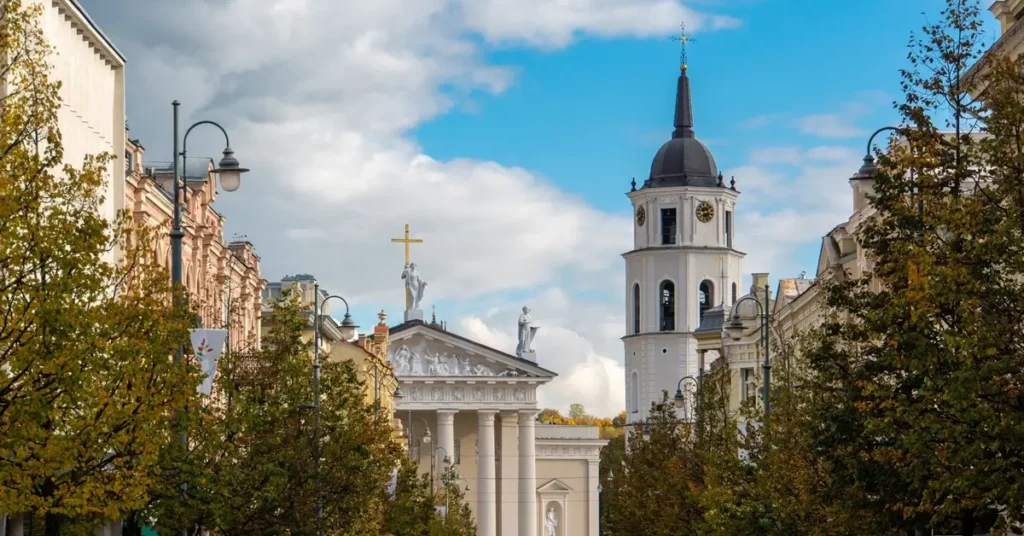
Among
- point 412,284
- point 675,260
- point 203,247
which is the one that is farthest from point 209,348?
point 675,260

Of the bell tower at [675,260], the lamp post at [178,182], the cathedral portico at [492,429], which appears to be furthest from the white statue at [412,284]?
the lamp post at [178,182]

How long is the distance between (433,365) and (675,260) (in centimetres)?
2747

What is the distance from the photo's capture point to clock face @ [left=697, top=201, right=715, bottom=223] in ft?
549

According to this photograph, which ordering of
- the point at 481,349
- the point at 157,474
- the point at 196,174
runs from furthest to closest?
1. the point at 481,349
2. the point at 196,174
3. the point at 157,474

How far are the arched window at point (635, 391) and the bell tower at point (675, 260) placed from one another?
0.08 m

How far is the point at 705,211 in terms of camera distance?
16750 centimetres

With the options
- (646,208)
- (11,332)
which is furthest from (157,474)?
(646,208)

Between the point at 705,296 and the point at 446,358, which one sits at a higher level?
the point at 705,296

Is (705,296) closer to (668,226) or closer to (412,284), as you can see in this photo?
(668,226)

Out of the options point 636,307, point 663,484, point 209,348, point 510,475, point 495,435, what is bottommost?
point 663,484

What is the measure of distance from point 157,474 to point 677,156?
5468 inches

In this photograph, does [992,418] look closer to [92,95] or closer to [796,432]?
[796,432]

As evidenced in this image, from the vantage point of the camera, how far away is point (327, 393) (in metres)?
49.5

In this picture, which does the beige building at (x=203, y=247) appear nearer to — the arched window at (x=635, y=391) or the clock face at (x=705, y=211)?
the arched window at (x=635, y=391)
